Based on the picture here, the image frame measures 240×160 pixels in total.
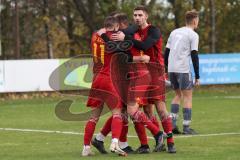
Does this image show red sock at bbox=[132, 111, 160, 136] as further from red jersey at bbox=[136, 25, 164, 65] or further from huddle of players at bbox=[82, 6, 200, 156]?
red jersey at bbox=[136, 25, 164, 65]

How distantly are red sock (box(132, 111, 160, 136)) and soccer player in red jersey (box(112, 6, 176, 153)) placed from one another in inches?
3.5

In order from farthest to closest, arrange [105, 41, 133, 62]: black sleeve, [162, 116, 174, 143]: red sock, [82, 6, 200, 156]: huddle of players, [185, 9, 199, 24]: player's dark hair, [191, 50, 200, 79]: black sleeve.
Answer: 1. [185, 9, 199, 24]: player's dark hair
2. [191, 50, 200, 79]: black sleeve
3. [162, 116, 174, 143]: red sock
4. [82, 6, 200, 156]: huddle of players
5. [105, 41, 133, 62]: black sleeve

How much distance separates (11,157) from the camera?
31.8 ft

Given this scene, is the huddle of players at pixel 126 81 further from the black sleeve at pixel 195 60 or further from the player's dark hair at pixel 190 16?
the player's dark hair at pixel 190 16

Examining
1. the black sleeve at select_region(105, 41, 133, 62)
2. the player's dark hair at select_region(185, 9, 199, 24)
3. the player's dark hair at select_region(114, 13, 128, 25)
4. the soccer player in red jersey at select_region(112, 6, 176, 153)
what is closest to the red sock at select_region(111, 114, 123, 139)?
the soccer player in red jersey at select_region(112, 6, 176, 153)

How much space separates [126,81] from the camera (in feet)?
32.6

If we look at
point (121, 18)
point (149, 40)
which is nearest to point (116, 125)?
point (149, 40)

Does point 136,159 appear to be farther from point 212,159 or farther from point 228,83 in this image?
point 228,83

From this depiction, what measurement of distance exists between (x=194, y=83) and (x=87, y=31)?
2740cm

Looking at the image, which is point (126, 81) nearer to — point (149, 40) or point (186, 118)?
point (149, 40)

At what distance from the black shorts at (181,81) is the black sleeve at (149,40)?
2.94 m

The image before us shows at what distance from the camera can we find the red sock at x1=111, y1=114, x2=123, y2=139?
9.54 metres

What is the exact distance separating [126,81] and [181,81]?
2.91 metres

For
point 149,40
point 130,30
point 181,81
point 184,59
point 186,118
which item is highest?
point 130,30
